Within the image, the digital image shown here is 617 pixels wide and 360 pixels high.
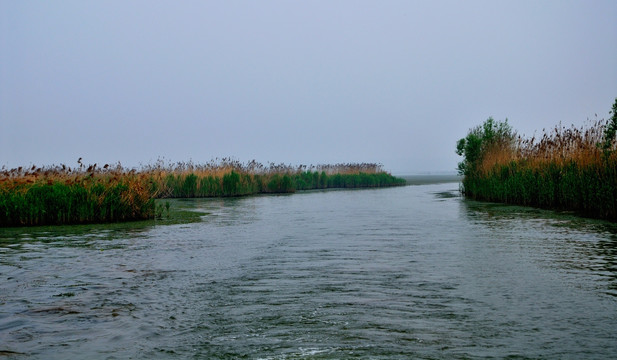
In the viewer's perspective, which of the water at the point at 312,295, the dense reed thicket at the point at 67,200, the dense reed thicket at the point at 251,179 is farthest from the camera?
the dense reed thicket at the point at 251,179

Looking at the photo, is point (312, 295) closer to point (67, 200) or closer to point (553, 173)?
point (67, 200)

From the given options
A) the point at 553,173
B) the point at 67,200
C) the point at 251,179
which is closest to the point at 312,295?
the point at 67,200

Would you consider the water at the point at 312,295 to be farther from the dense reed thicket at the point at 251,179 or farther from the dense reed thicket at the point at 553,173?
the dense reed thicket at the point at 251,179

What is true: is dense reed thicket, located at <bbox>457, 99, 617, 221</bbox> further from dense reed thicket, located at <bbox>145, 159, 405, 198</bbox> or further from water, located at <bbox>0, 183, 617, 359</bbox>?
dense reed thicket, located at <bbox>145, 159, 405, 198</bbox>

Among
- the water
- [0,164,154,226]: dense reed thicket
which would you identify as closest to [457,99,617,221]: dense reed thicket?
the water

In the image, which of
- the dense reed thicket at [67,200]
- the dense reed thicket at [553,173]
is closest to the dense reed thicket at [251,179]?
the dense reed thicket at [67,200]

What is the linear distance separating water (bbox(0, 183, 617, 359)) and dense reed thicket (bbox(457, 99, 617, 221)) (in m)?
4.11

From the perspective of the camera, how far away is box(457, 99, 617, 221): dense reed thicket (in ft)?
57.3

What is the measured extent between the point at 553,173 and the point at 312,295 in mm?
17228

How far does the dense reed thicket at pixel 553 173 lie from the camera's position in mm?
17469

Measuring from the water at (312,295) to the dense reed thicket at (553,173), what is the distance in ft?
13.5

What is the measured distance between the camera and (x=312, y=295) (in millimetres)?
7148

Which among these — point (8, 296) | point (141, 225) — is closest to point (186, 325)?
point (8, 296)

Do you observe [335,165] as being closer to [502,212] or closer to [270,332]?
[502,212]
